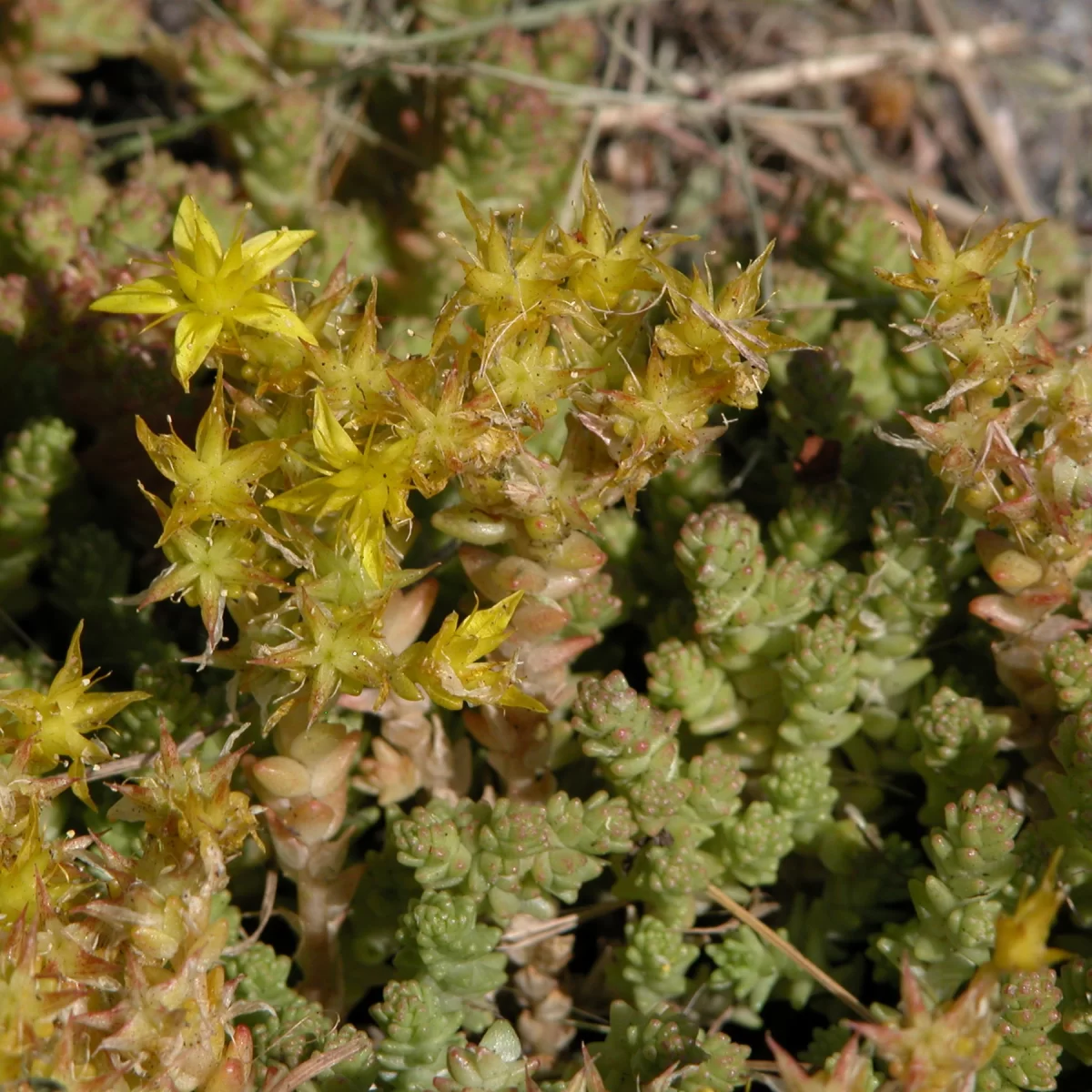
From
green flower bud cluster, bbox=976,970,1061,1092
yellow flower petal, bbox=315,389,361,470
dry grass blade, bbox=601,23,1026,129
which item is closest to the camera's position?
yellow flower petal, bbox=315,389,361,470

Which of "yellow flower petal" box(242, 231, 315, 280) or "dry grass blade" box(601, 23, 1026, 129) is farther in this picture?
"dry grass blade" box(601, 23, 1026, 129)

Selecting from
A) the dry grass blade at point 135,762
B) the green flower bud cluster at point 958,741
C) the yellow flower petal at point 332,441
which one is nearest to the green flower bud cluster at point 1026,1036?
the green flower bud cluster at point 958,741

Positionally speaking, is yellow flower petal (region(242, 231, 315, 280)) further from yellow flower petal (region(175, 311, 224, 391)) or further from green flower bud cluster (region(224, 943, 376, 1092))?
green flower bud cluster (region(224, 943, 376, 1092))

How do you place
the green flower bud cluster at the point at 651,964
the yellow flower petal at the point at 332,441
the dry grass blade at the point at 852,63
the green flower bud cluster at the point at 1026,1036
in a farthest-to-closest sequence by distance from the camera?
the dry grass blade at the point at 852,63
the green flower bud cluster at the point at 651,964
the green flower bud cluster at the point at 1026,1036
the yellow flower petal at the point at 332,441

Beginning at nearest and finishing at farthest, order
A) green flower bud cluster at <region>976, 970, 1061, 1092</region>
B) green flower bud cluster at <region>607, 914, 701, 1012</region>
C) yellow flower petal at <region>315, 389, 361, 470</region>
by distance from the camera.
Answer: yellow flower petal at <region>315, 389, 361, 470</region> < green flower bud cluster at <region>976, 970, 1061, 1092</region> < green flower bud cluster at <region>607, 914, 701, 1012</region>

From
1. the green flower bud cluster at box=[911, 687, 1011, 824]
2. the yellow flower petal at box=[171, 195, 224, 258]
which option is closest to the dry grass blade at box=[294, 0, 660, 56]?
the yellow flower petal at box=[171, 195, 224, 258]

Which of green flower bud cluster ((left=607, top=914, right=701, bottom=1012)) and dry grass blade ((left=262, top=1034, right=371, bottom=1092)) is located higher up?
dry grass blade ((left=262, top=1034, right=371, bottom=1092))

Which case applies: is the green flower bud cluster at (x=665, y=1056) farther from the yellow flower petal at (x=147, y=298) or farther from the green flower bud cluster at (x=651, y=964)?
the yellow flower petal at (x=147, y=298)

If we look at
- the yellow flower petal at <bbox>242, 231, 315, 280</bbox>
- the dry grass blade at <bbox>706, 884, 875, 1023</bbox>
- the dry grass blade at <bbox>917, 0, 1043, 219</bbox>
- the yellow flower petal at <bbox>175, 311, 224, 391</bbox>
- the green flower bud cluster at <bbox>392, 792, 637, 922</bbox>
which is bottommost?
the dry grass blade at <bbox>706, 884, 875, 1023</bbox>
